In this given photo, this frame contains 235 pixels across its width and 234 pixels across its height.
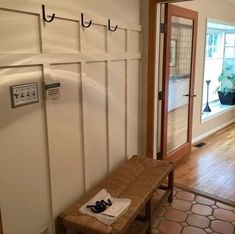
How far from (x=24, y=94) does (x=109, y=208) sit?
3.13 feet

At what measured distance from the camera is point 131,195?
2125mm

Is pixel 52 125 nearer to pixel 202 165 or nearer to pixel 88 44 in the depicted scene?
pixel 88 44

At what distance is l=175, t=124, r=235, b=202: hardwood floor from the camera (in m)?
3.08

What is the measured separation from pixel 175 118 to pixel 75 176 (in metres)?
1.94

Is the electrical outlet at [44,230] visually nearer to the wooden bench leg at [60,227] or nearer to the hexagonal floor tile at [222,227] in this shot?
the wooden bench leg at [60,227]

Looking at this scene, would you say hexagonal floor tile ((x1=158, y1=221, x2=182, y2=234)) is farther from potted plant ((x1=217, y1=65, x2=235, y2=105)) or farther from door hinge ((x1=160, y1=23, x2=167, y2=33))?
potted plant ((x1=217, y1=65, x2=235, y2=105))

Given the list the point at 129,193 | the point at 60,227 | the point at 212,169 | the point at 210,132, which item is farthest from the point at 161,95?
the point at 210,132

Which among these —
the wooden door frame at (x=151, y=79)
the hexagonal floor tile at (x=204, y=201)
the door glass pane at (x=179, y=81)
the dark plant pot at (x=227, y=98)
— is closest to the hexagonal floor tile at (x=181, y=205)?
the hexagonal floor tile at (x=204, y=201)

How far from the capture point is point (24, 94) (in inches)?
63.7

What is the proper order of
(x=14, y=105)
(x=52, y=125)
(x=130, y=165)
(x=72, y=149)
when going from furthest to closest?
(x=130, y=165) < (x=72, y=149) < (x=52, y=125) < (x=14, y=105)

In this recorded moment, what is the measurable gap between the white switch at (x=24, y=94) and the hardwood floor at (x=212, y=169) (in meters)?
2.13

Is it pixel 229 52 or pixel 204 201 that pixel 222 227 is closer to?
pixel 204 201

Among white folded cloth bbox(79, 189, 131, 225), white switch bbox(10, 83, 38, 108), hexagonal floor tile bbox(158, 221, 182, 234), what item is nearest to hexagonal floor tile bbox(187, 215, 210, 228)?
hexagonal floor tile bbox(158, 221, 182, 234)

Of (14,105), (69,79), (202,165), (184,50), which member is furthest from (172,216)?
(184,50)
